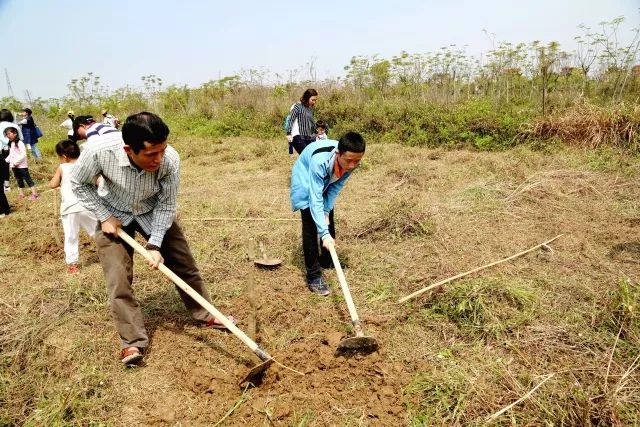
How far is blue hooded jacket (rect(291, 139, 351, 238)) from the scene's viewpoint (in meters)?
3.43

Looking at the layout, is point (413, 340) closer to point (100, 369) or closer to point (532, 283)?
point (532, 283)

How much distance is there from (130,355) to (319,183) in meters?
1.91

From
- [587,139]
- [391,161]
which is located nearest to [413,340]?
[391,161]

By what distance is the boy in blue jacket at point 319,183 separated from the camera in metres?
3.24

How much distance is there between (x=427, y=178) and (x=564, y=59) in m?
7.01

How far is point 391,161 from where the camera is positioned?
29.0 ft

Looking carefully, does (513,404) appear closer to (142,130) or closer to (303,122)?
(142,130)

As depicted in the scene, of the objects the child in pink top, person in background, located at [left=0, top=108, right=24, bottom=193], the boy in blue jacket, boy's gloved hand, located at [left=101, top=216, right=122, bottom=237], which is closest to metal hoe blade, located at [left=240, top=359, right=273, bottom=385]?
the boy in blue jacket

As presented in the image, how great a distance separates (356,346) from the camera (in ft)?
9.58

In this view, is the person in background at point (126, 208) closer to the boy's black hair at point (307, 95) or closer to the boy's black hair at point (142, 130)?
the boy's black hair at point (142, 130)

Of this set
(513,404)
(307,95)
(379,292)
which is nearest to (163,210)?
(379,292)

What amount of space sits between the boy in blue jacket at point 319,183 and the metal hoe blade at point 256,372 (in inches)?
40.4

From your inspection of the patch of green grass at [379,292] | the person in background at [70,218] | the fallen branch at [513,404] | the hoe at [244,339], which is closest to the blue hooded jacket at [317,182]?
the patch of green grass at [379,292]

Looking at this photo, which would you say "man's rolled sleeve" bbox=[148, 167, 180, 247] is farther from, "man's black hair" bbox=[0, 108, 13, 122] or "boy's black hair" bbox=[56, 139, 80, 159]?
"man's black hair" bbox=[0, 108, 13, 122]
